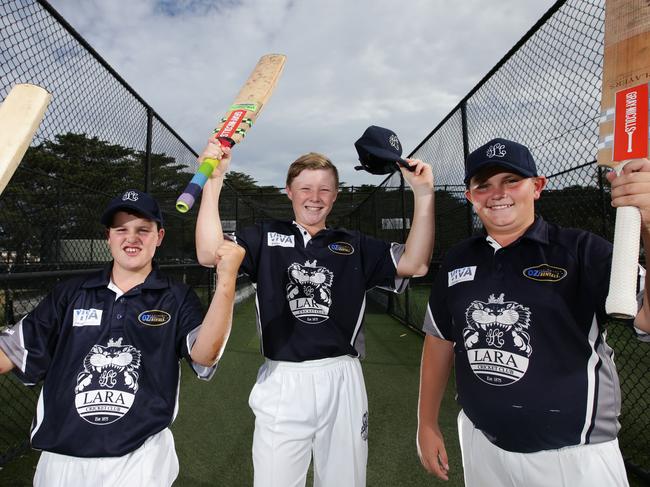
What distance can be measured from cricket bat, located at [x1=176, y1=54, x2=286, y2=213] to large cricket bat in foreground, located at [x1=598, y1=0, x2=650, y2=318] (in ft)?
4.23

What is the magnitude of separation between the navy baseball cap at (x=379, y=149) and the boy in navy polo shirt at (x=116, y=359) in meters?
0.71

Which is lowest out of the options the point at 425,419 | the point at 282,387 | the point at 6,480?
the point at 6,480

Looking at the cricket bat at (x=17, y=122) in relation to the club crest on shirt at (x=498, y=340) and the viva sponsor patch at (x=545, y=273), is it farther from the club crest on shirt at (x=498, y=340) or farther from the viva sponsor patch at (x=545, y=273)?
the viva sponsor patch at (x=545, y=273)

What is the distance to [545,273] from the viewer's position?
1.29m

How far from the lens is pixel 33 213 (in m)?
6.19

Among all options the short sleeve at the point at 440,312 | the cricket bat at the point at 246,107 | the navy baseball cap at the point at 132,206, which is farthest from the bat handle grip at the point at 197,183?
the short sleeve at the point at 440,312

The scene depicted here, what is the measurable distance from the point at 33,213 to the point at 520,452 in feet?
23.6

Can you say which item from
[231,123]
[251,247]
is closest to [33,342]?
[251,247]

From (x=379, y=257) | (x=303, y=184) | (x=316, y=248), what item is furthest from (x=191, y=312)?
(x=379, y=257)

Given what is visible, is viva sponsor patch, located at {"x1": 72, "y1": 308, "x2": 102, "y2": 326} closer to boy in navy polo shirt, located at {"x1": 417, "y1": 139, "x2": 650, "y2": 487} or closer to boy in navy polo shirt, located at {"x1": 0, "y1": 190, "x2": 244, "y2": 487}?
boy in navy polo shirt, located at {"x1": 0, "y1": 190, "x2": 244, "y2": 487}

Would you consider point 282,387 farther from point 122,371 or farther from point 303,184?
point 303,184

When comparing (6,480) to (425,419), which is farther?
(6,480)

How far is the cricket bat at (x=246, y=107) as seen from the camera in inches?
64.8

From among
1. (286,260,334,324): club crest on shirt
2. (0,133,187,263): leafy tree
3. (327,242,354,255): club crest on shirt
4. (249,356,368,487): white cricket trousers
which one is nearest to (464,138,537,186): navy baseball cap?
(327,242,354,255): club crest on shirt
